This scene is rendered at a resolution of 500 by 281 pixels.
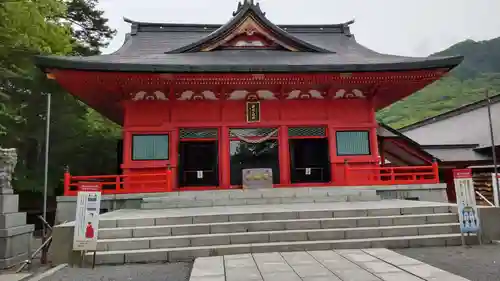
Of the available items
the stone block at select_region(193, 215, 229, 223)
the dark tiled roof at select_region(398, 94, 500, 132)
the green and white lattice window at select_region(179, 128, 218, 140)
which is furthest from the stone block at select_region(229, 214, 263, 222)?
the dark tiled roof at select_region(398, 94, 500, 132)

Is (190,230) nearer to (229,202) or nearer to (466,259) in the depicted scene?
(229,202)

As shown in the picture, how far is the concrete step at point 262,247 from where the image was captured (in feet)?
22.8

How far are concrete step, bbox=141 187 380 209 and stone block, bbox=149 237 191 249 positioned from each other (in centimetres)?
337

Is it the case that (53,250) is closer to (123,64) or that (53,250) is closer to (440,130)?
(123,64)

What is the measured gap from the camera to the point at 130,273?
6.19 meters

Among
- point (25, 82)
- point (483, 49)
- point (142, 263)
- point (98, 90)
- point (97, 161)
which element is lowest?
point (142, 263)

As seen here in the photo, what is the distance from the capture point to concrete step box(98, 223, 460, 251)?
7242 mm

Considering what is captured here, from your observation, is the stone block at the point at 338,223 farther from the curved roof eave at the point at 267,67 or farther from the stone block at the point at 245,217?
the curved roof eave at the point at 267,67

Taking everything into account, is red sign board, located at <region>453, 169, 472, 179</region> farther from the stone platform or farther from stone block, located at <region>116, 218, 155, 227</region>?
stone block, located at <region>116, 218, 155, 227</region>

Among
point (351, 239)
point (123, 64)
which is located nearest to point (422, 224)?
point (351, 239)

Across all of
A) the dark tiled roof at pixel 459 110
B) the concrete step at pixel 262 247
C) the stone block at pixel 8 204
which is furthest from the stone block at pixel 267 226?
the dark tiled roof at pixel 459 110

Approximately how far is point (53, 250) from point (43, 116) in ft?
44.4

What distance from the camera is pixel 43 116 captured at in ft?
60.3

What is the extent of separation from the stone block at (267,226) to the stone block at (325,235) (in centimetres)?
59
